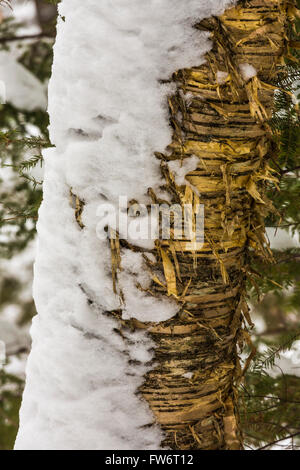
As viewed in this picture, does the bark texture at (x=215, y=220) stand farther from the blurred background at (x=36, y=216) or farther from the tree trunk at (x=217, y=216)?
the blurred background at (x=36, y=216)

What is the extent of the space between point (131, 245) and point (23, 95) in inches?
78.2

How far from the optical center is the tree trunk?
2.68ft

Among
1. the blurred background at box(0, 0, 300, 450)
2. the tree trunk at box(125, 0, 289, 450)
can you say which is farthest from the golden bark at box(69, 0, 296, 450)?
the blurred background at box(0, 0, 300, 450)

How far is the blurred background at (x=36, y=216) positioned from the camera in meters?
1.44

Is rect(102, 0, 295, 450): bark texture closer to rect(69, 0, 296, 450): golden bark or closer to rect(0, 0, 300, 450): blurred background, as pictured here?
rect(69, 0, 296, 450): golden bark

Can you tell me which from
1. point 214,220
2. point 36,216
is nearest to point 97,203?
point 214,220

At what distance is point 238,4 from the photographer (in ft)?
2.61

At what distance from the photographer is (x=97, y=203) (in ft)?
2.82

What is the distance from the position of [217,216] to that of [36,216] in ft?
3.01

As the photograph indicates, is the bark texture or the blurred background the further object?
the blurred background

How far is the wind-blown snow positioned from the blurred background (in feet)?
1.13
